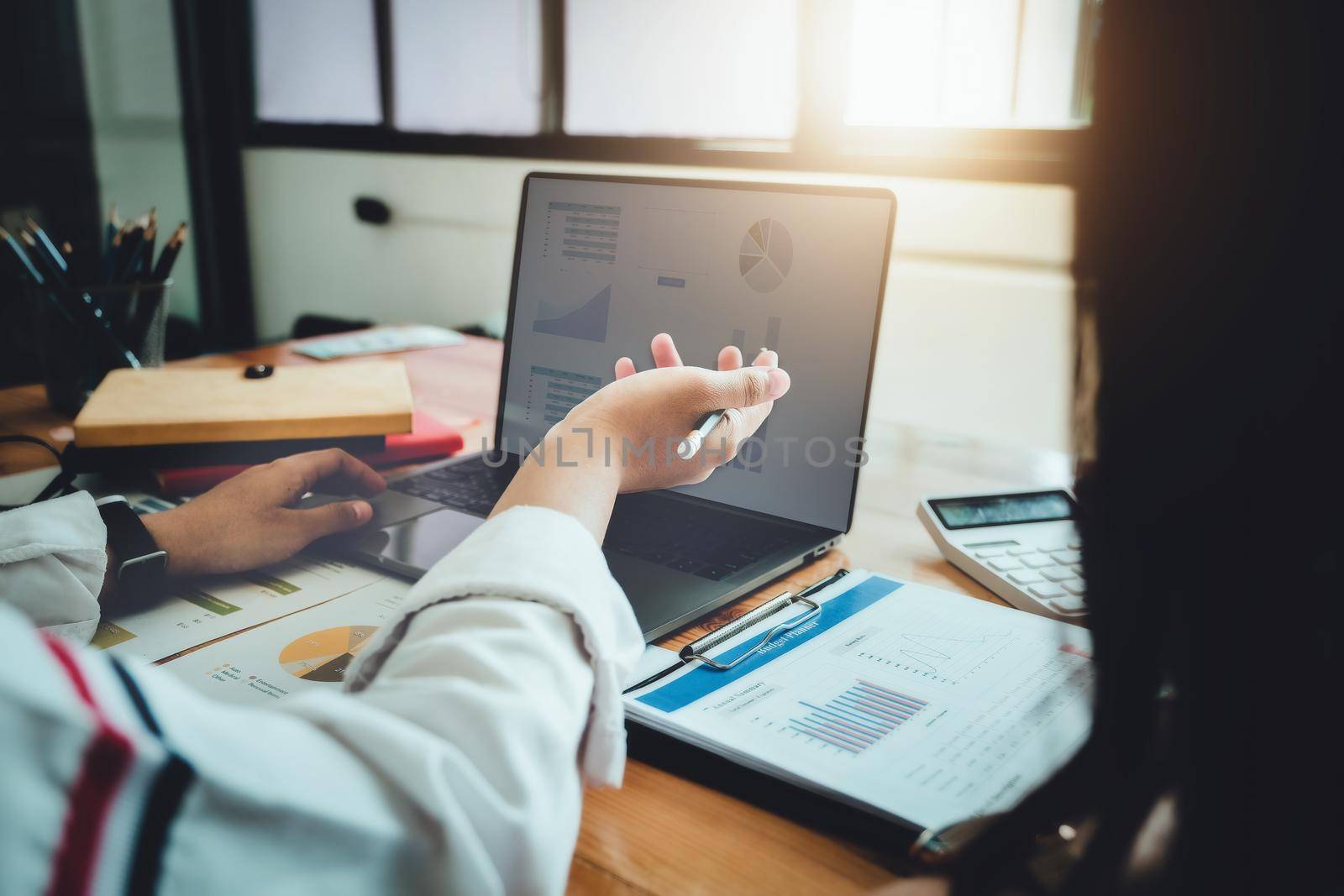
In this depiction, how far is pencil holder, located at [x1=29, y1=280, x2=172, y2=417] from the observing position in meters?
1.12

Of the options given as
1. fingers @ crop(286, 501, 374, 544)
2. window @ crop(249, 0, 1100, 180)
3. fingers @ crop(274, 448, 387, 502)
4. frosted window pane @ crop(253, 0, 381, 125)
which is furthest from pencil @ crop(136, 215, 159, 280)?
frosted window pane @ crop(253, 0, 381, 125)

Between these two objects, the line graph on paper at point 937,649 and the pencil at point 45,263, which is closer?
the line graph on paper at point 937,649

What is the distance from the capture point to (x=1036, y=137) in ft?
5.37

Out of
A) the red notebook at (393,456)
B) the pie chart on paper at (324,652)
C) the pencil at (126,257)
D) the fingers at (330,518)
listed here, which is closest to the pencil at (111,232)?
the pencil at (126,257)

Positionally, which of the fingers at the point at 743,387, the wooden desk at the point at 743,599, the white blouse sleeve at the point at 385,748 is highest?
the fingers at the point at 743,387

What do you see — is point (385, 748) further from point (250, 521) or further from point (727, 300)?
point (727, 300)

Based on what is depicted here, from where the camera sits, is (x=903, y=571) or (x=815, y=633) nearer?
(x=815, y=633)

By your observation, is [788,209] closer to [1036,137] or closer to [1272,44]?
[1272,44]

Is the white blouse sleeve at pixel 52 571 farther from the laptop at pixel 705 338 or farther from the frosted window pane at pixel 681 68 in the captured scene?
the frosted window pane at pixel 681 68

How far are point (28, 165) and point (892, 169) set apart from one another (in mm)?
2348

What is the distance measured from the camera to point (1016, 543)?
2.60 ft

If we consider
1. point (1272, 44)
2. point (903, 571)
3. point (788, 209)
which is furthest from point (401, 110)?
point (1272, 44)

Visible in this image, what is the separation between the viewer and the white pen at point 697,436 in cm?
60

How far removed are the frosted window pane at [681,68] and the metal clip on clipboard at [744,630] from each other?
145cm
